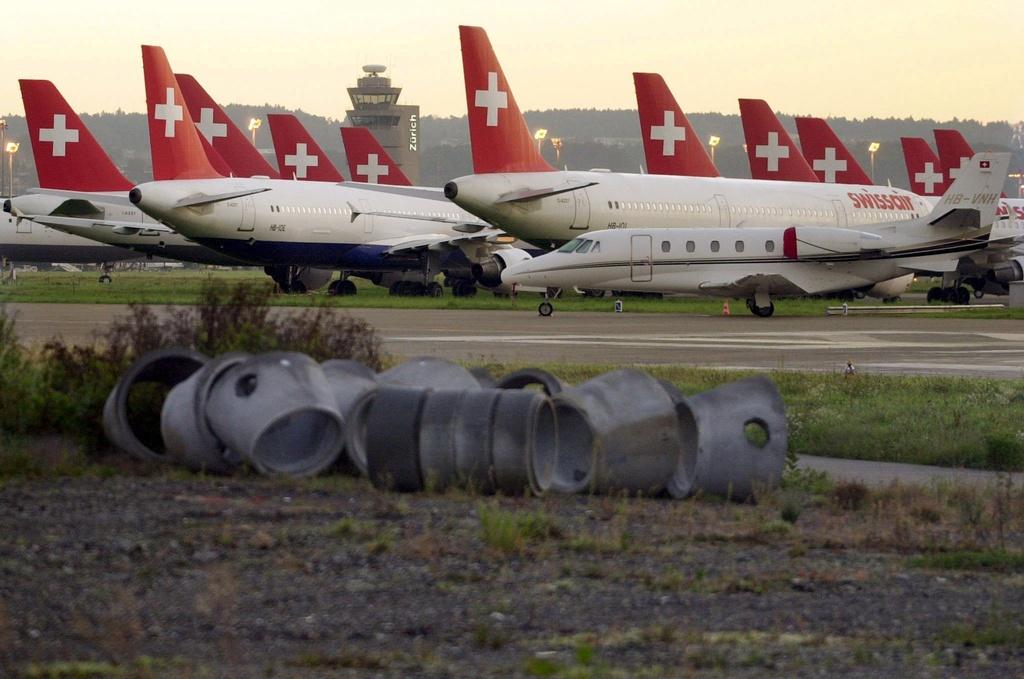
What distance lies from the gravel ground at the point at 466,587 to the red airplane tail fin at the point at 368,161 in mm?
64134

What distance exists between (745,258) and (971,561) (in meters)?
33.1

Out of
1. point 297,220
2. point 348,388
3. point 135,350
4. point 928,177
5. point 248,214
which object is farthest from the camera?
point 928,177

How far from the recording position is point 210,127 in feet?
230

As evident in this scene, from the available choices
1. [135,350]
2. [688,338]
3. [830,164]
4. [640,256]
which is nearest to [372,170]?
[830,164]

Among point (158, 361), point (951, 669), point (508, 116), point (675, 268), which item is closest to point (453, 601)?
point (951, 669)

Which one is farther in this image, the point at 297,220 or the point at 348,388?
the point at 297,220

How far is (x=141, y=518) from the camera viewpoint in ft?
30.1

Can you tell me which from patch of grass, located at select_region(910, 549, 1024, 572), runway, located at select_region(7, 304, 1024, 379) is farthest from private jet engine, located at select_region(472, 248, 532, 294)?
patch of grass, located at select_region(910, 549, 1024, 572)

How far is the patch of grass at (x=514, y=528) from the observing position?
8.71m

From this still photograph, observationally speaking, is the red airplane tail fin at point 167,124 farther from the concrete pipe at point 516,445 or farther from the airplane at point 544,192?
the concrete pipe at point 516,445

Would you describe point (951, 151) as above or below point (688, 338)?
above

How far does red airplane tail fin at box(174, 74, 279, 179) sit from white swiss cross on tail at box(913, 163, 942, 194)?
31.9 m

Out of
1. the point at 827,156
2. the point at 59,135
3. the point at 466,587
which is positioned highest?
the point at 59,135

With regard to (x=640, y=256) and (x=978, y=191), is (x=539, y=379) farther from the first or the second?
(x=978, y=191)
